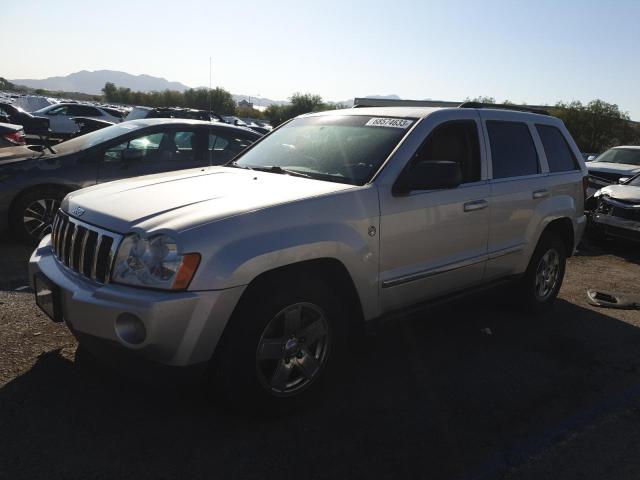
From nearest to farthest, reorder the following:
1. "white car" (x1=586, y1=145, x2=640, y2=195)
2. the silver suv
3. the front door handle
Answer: the silver suv
the front door handle
"white car" (x1=586, y1=145, x2=640, y2=195)

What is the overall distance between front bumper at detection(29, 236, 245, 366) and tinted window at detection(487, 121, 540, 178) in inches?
104

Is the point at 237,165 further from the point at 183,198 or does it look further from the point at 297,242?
the point at 297,242

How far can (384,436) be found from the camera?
2.98m

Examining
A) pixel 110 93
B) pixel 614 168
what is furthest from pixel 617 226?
pixel 110 93

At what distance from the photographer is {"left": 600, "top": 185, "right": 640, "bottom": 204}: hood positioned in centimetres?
846

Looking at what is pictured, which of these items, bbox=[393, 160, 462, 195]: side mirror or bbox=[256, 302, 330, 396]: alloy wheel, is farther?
bbox=[393, 160, 462, 195]: side mirror

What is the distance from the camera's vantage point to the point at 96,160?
6.53 m

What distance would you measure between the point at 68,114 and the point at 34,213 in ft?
55.7

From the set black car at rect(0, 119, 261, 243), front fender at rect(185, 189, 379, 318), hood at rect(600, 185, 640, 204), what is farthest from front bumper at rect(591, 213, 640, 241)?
front fender at rect(185, 189, 379, 318)

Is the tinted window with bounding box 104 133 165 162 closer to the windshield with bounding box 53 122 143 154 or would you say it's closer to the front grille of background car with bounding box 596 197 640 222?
the windshield with bounding box 53 122 143 154

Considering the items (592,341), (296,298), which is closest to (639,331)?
Answer: (592,341)

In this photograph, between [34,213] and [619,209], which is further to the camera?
[619,209]

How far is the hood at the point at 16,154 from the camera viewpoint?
627 centimetres

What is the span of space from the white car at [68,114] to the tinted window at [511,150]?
18357mm
